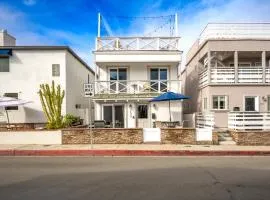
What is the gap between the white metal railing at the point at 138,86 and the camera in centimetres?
2055

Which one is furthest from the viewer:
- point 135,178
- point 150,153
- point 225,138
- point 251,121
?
point 225,138

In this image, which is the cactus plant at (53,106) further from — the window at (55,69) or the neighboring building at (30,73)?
the window at (55,69)

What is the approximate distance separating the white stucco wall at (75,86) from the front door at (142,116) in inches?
162

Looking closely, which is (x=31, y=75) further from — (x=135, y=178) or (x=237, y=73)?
(x=135, y=178)

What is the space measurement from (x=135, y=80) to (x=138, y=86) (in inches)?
24.6

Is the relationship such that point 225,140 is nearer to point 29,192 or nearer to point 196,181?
point 196,181

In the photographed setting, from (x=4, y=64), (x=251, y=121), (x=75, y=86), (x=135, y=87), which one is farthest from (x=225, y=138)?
(x=4, y=64)

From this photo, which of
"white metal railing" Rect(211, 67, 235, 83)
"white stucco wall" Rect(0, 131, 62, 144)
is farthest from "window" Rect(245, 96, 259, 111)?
"white stucco wall" Rect(0, 131, 62, 144)

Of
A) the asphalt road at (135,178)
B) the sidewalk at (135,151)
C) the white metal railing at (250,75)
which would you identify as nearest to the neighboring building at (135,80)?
the white metal railing at (250,75)

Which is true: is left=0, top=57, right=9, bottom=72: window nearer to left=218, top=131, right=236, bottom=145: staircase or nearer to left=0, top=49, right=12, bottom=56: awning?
left=0, top=49, right=12, bottom=56: awning

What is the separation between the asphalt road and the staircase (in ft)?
10.8

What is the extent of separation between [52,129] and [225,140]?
9761mm

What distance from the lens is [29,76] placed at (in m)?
20.7

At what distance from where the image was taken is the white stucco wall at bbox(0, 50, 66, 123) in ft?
67.2
